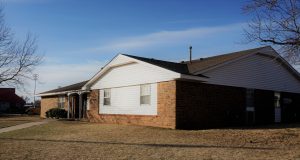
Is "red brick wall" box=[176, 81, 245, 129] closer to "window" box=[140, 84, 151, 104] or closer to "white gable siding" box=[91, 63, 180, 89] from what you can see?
"white gable siding" box=[91, 63, 180, 89]

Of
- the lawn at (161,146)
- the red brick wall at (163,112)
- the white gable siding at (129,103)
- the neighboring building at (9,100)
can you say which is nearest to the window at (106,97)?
Result: the white gable siding at (129,103)

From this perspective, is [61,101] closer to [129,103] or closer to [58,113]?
[58,113]

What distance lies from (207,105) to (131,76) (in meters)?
5.12

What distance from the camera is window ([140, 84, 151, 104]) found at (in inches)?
887

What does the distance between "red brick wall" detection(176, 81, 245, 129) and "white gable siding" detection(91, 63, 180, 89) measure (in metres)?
1.37

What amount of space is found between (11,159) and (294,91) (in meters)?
22.1

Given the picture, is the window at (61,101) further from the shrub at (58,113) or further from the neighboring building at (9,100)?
the neighboring building at (9,100)

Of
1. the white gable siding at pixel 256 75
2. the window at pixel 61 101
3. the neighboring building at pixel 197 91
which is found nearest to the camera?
the neighboring building at pixel 197 91

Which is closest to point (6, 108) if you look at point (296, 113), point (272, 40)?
point (296, 113)

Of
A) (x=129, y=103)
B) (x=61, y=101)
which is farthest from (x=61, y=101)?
(x=129, y=103)

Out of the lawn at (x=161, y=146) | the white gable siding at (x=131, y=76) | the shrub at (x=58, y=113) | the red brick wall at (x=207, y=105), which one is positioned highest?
the white gable siding at (x=131, y=76)

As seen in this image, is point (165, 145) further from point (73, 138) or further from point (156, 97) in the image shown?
point (156, 97)

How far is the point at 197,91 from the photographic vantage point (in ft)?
69.7

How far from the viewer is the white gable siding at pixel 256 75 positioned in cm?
2270
